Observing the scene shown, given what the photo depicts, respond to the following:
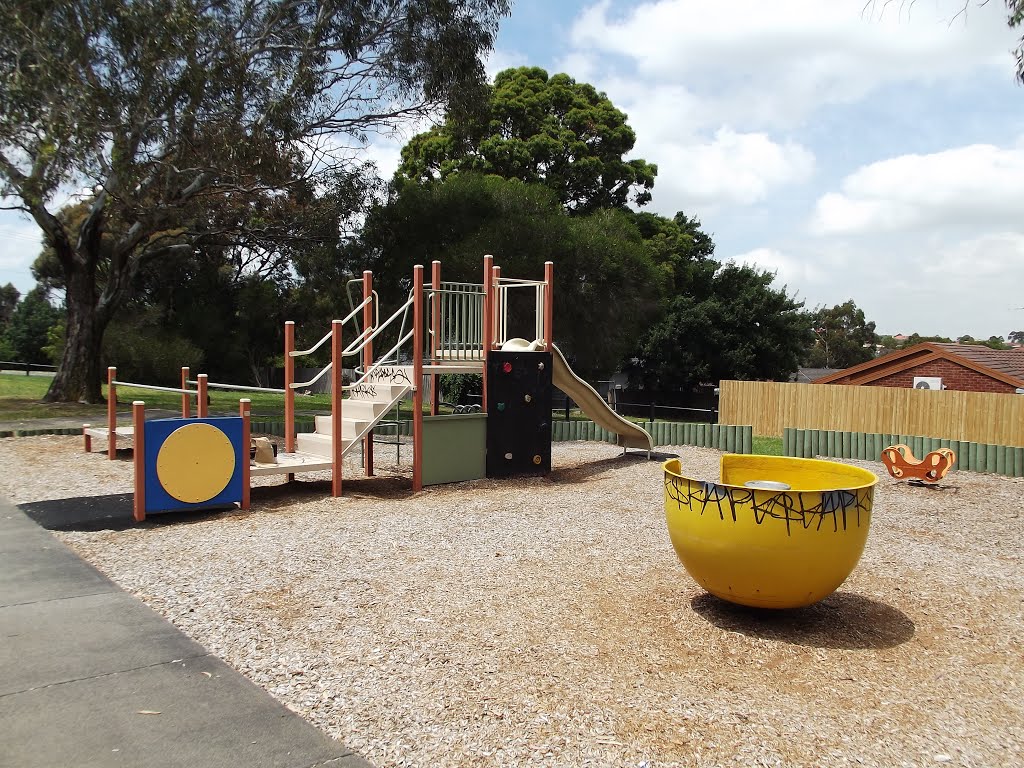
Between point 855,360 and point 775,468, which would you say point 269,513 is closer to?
point 775,468

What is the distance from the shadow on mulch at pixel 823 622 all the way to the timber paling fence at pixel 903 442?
8916mm

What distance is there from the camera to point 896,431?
21.3 metres

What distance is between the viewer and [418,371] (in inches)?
417

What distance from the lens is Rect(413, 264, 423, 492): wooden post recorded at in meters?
10.5

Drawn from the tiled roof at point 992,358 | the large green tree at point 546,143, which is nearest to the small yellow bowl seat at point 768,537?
the tiled roof at point 992,358

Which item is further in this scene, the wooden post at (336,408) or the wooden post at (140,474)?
the wooden post at (336,408)

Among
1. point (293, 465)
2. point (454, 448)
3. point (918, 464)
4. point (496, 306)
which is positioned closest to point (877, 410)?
point (918, 464)

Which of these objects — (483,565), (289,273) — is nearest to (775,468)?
(483,565)

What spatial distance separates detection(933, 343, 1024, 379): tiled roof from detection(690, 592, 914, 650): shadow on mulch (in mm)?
25628

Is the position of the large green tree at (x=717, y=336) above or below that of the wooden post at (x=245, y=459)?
above

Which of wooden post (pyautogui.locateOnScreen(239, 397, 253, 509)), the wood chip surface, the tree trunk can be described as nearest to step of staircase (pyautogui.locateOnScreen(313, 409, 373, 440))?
the wood chip surface

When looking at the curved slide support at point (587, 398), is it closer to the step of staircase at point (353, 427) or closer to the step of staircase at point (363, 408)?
the step of staircase at point (363, 408)

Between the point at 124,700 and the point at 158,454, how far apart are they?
5014 mm

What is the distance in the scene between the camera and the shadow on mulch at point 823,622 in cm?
504
